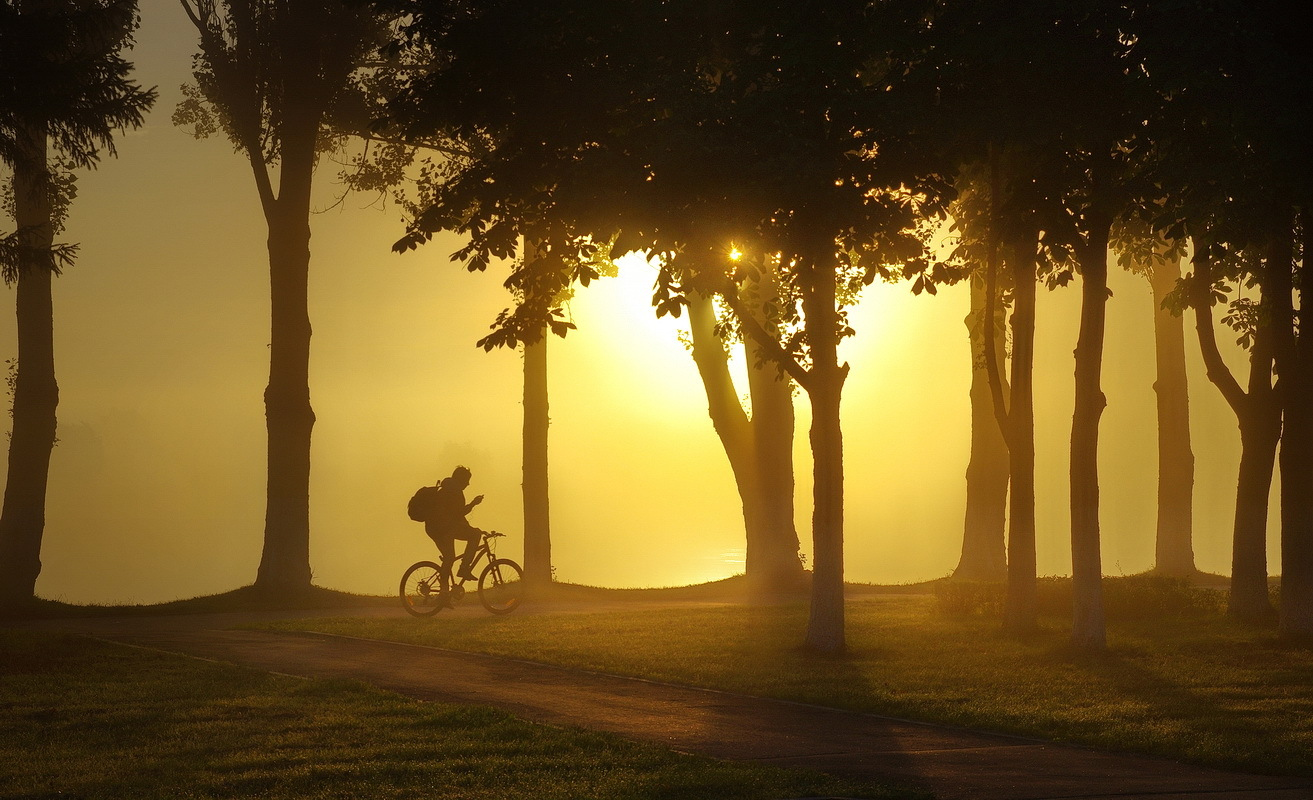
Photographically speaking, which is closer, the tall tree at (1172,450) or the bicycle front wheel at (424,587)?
the bicycle front wheel at (424,587)

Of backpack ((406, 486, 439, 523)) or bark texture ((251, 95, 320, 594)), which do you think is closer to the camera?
backpack ((406, 486, 439, 523))

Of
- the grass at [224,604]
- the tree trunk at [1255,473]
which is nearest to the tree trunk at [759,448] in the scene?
the grass at [224,604]

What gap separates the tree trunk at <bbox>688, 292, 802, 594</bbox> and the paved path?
13047 millimetres

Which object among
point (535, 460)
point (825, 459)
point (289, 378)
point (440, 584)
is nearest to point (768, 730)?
point (825, 459)

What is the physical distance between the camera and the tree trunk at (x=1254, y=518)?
21047 millimetres

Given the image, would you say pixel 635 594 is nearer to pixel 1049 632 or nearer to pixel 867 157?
pixel 1049 632

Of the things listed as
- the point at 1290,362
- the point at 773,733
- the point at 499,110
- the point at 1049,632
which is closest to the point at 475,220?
the point at 499,110

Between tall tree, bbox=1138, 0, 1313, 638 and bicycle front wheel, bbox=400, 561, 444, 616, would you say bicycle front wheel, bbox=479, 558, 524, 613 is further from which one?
tall tree, bbox=1138, 0, 1313, 638

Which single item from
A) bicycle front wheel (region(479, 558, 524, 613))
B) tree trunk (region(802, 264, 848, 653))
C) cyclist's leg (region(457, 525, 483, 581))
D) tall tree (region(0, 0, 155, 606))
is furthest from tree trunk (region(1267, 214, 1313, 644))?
tall tree (region(0, 0, 155, 606))

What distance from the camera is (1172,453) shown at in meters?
35.1

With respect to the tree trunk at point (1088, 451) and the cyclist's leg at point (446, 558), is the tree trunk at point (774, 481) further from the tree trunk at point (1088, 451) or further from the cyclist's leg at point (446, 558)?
the tree trunk at point (1088, 451)

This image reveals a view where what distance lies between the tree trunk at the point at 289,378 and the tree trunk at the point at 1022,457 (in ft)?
49.7

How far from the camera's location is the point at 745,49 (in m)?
17.9

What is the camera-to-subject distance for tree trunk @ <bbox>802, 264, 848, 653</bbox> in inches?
698
